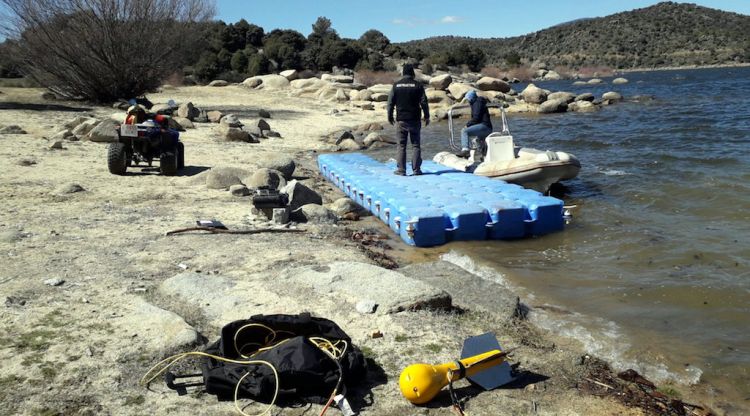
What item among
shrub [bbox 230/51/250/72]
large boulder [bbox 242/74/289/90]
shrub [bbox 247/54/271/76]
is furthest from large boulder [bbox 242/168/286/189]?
shrub [bbox 230/51/250/72]

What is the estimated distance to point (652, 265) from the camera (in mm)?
6926

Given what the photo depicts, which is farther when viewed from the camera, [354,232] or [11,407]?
[354,232]

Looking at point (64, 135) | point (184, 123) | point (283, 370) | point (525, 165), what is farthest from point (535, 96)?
point (283, 370)

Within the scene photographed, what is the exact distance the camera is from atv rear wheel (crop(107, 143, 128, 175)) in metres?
10.5

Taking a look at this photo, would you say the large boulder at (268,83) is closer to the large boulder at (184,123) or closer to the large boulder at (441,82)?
the large boulder at (441,82)

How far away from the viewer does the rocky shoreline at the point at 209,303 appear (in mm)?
3742

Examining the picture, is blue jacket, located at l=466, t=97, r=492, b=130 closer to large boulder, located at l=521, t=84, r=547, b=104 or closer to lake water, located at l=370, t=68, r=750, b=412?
lake water, located at l=370, t=68, r=750, b=412

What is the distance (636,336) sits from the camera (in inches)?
199

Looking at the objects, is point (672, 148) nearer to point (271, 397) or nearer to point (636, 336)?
point (636, 336)

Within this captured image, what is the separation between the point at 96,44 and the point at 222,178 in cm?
1471

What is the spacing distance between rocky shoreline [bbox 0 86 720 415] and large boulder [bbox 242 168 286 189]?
→ 0.50m

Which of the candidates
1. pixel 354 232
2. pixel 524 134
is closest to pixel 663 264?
pixel 354 232

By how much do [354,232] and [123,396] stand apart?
462 centimetres

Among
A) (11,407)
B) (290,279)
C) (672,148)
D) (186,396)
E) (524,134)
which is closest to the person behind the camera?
(11,407)
